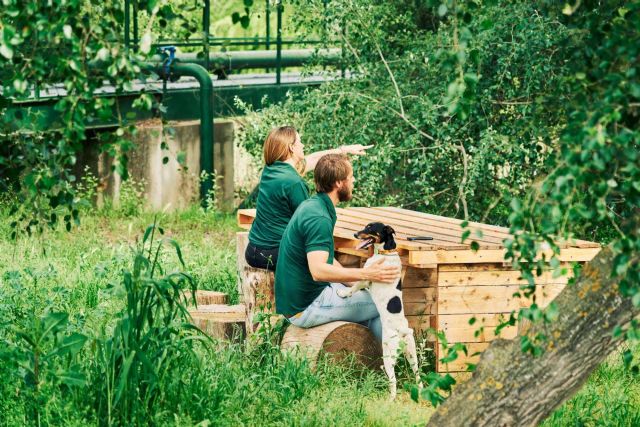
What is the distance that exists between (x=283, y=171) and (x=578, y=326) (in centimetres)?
324

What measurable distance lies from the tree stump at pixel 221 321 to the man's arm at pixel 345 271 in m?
0.81

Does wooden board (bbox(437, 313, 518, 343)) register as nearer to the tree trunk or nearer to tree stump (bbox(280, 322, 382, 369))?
tree stump (bbox(280, 322, 382, 369))

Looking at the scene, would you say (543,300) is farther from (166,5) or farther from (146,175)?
(146,175)

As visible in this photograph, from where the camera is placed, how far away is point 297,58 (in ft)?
44.5

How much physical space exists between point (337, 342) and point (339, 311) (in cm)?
19

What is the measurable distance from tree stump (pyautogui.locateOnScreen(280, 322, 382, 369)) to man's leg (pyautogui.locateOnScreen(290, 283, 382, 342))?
4cm

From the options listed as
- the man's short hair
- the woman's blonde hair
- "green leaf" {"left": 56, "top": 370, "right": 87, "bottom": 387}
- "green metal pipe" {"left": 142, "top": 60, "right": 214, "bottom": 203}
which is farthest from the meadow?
"green metal pipe" {"left": 142, "top": 60, "right": 214, "bottom": 203}

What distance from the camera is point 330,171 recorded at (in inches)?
237

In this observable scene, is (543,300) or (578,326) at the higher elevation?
(578,326)

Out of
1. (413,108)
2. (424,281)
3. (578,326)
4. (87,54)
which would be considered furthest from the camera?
(413,108)

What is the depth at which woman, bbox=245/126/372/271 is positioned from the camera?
22.3 ft

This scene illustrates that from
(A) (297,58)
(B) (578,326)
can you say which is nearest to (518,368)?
(B) (578,326)

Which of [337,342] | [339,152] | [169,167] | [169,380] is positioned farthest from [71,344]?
[169,167]

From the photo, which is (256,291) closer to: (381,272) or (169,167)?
(381,272)
